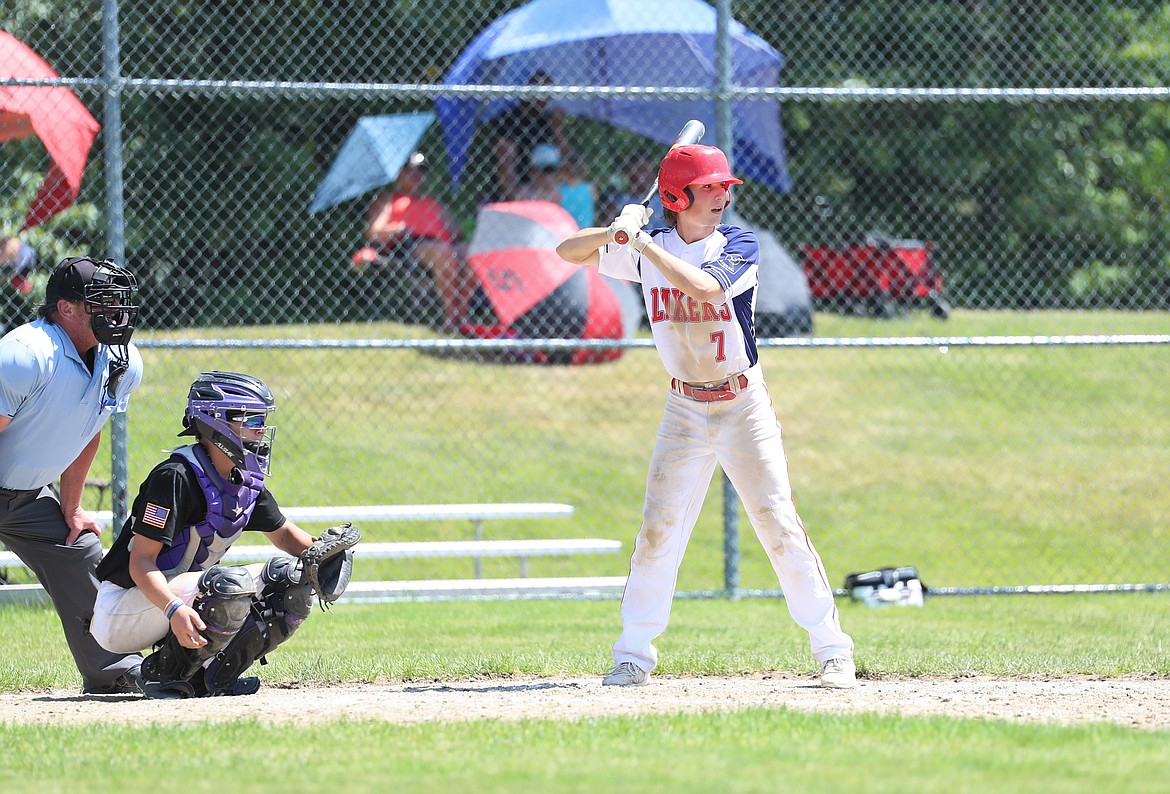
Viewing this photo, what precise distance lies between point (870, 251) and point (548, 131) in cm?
388

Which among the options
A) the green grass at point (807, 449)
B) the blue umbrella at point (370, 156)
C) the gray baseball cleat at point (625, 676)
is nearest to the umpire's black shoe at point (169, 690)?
the gray baseball cleat at point (625, 676)

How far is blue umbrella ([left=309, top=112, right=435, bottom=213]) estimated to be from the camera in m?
12.0

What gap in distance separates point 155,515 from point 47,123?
4861 mm

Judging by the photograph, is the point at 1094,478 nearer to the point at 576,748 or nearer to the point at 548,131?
the point at 548,131

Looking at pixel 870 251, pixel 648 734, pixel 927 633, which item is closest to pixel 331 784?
pixel 648 734

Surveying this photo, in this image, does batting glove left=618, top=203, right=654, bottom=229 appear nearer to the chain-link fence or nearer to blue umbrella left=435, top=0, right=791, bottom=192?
the chain-link fence

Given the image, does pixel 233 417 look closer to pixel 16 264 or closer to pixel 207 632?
pixel 207 632

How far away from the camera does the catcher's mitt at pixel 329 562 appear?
5.11 meters

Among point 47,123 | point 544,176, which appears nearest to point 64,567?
point 47,123

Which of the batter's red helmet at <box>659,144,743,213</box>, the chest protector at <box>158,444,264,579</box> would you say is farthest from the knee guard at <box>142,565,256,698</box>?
the batter's red helmet at <box>659,144,743,213</box>

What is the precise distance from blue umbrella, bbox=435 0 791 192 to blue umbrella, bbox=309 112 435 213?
1.08 feet

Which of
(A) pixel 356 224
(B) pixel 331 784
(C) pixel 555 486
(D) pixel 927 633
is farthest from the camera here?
(A) pixel 356 224

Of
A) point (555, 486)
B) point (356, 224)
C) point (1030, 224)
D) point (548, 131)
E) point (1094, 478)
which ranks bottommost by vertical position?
point (555, 486)

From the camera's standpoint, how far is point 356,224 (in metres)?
12.2
